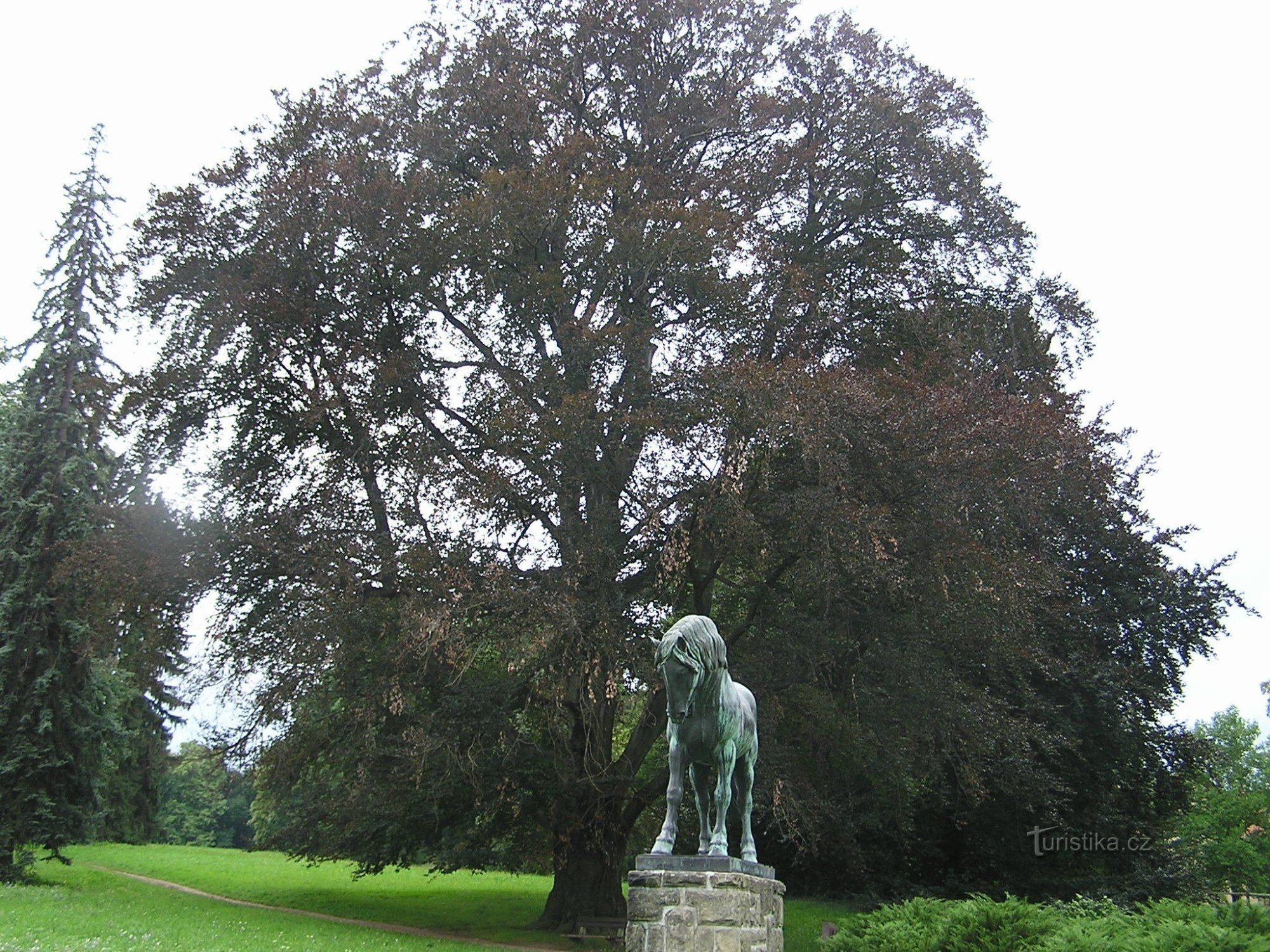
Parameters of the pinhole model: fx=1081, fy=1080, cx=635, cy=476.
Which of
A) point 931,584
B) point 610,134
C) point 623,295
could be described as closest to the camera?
point 931,584

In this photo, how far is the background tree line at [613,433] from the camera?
15242 millimetres

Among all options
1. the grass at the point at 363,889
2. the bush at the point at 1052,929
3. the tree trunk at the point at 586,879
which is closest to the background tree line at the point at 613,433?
the tree trunk at the point at 586,879

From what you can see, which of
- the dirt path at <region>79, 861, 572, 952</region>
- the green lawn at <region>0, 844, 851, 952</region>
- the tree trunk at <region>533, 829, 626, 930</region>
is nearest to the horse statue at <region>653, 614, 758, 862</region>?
the green lawn at <region>0, 844, 851, 952</region>

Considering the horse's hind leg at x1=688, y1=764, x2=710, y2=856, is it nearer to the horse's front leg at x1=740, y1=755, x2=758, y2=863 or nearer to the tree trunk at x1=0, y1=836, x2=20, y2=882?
the horse's front leg at x1=740, y1=755, x2=758, y2=863

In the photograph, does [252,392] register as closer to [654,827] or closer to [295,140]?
[295,140]

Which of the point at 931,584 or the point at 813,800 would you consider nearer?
the point at 931,584

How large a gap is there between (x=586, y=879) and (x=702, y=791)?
31.8 ft

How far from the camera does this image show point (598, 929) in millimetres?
17156

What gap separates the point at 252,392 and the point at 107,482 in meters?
5.67

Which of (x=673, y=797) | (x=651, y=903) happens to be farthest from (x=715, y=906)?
(x=673, y=797)

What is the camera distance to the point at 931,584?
15117mm

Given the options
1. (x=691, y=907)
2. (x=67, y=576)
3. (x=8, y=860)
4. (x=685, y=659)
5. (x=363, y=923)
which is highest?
(x=67, y=576)

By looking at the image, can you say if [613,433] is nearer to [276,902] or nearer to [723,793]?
[723,793]

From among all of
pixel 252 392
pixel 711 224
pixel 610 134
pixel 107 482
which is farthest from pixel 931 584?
pixel 107 482
